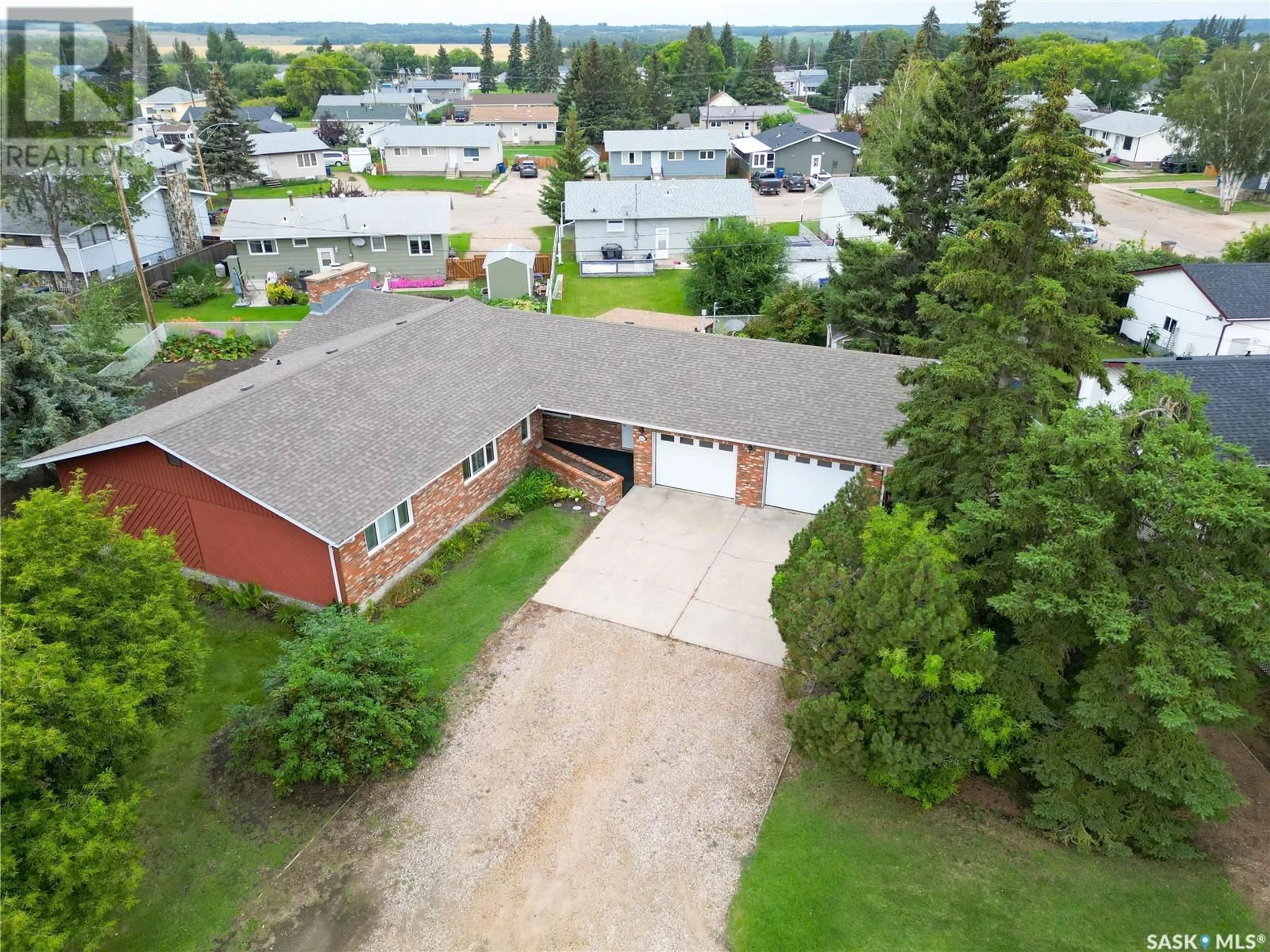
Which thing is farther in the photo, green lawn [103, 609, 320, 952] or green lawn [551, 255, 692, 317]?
green lawn [551, 255, 692, 317]

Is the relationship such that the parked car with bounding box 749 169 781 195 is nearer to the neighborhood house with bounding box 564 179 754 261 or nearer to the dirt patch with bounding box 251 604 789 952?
the neighborhood house with bounding box 564 179 754 261

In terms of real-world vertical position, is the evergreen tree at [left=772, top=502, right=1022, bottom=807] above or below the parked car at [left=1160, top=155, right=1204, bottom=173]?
below

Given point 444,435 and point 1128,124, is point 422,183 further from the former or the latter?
point 1128,124

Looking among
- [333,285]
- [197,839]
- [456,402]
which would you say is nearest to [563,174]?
[333,285]

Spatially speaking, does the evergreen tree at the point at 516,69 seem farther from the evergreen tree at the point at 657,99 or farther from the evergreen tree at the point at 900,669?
the evergreen tree at the point at 900,669

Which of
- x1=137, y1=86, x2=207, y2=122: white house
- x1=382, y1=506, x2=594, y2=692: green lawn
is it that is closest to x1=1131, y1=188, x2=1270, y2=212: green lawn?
x1=382, y1=506, x2=594, y2=692: green lawn

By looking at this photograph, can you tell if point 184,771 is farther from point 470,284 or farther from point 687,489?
point 470,284

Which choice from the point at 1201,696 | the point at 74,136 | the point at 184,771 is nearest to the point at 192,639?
the point at 184,771
